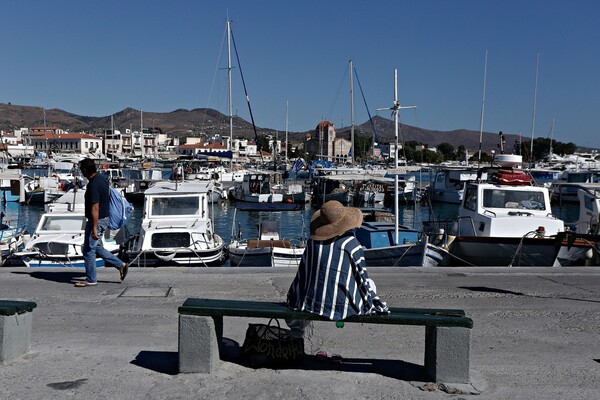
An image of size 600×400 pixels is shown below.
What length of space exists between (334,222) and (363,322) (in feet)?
2.93

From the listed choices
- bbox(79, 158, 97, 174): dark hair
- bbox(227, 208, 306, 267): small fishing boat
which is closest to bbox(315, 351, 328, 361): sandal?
bbox(79, 158, 97, 174): dark hair

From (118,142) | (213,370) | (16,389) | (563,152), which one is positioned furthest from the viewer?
(118,142)

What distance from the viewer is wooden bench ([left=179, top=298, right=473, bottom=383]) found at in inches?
240

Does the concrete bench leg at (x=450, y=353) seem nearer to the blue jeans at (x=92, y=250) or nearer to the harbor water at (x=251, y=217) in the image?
the blue jeans at (x=92, y=250)

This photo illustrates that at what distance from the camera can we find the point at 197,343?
6305mm

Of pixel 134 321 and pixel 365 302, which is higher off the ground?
pixel 365 302

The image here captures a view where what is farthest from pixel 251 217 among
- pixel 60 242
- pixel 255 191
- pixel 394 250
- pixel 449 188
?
pixel 394 250

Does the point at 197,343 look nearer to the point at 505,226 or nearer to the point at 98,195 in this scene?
the point at 98,195

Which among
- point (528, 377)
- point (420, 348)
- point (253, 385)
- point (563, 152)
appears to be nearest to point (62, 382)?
point (253, 385)

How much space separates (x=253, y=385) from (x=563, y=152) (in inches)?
6345

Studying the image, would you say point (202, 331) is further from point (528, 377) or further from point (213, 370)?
point (528, 377)

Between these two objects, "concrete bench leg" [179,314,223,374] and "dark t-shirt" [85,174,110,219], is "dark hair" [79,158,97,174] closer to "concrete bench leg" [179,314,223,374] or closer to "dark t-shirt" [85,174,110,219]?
"dark t-shirt" [85,174,110,219]

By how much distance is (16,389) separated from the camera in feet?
19.5

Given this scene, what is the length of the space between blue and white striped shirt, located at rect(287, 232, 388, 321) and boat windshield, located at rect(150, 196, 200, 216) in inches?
672
